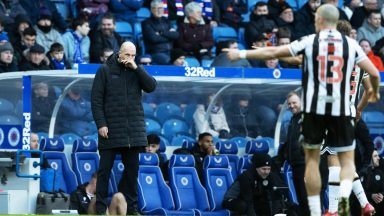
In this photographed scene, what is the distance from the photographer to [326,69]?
1387cm

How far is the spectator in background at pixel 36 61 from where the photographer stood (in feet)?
69.6

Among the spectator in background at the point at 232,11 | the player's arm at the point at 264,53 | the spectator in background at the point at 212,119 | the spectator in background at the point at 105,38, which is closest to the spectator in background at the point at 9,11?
the spectator in background at the point at 105,38

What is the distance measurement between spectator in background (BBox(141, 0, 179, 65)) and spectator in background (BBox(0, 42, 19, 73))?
10.6 ft

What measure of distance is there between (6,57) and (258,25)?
580cm

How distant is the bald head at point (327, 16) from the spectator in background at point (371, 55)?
1038 cm

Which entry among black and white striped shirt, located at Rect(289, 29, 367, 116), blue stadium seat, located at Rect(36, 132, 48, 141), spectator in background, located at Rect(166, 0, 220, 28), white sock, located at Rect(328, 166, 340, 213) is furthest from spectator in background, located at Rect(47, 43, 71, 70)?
black and white striped shirt, located at Rect(289, 29, 367, 116)

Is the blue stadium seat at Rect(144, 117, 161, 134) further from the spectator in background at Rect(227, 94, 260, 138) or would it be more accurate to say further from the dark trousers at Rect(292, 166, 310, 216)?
the dark trousers at Rect(292, 166, 310, 216)

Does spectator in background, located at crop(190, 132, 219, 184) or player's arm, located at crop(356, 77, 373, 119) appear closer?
player's arm, located at crop(356, 77, 373, 119)

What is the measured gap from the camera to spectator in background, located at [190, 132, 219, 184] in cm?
2123

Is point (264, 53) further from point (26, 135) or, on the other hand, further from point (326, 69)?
point (26, 135)

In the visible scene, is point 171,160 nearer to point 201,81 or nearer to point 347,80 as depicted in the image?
point 201,81

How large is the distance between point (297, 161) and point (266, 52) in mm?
4021

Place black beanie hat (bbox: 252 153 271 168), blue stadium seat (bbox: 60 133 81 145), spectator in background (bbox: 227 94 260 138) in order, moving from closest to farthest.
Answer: blue stadium seat (bbox: 60 133 81 145), black beanie hat (bbox: 252 153 271 168), spectator in background (bbox: 227 94 260 138)

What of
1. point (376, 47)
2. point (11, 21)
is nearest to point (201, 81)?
point (11, 21)
